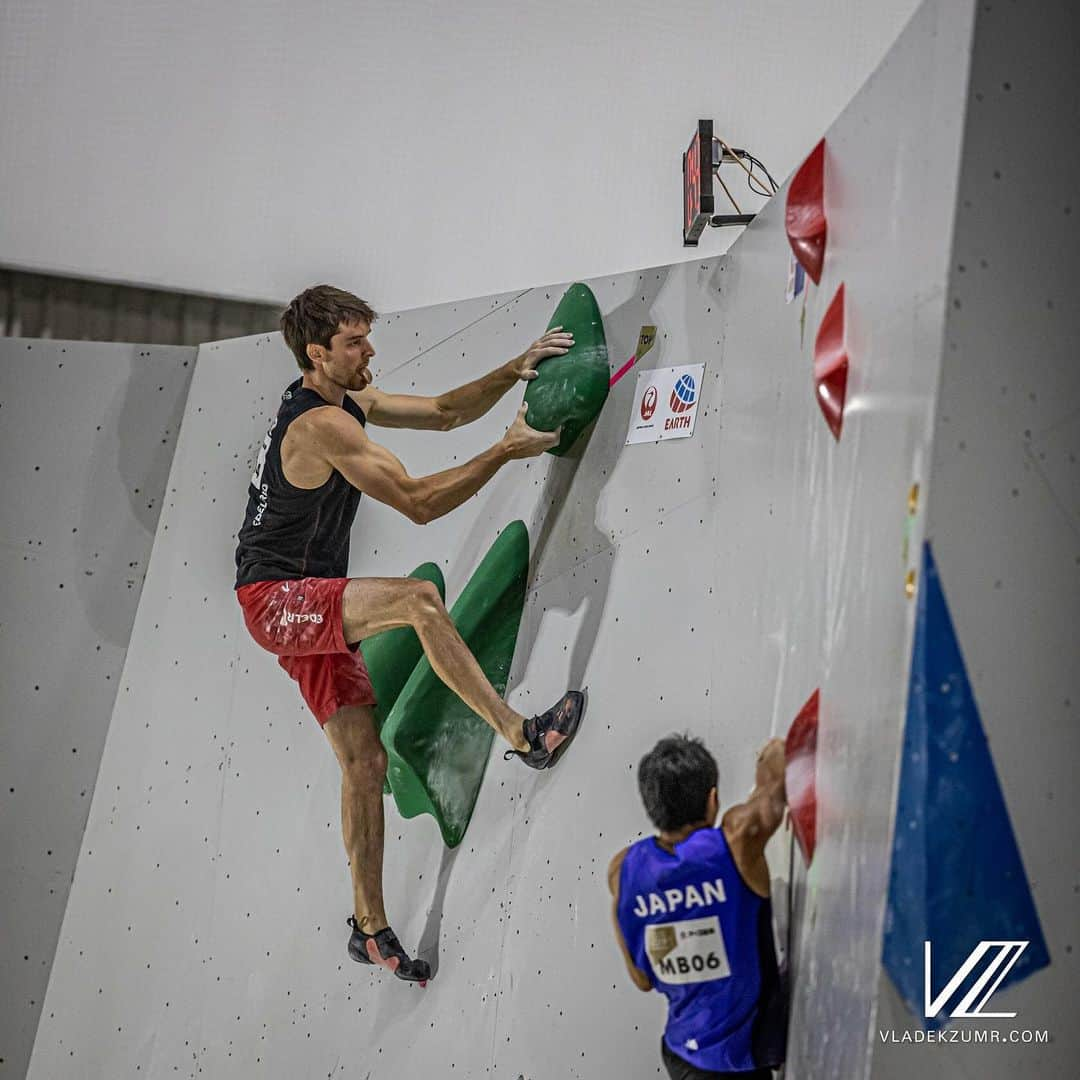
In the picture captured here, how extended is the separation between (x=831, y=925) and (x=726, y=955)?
19cm

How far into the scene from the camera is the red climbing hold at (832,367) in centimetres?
204

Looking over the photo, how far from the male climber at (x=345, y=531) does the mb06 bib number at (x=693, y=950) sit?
96cm

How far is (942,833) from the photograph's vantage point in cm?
165

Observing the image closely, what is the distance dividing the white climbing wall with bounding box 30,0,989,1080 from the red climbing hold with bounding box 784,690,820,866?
0.05 m

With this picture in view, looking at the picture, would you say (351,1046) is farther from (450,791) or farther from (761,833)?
(761,833)

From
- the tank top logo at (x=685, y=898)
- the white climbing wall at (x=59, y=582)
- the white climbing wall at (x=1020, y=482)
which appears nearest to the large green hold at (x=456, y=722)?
the tank top logo at (x=685, y=898)

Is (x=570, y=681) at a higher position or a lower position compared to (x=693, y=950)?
higher

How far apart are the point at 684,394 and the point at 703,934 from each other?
1.26m

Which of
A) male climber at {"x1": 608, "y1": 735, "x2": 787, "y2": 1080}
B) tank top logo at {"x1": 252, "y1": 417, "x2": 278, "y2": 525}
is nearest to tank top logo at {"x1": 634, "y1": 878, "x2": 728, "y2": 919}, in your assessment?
male climber at {"x1": 608, "y1": 735, "x2": 787, "y2": 1080}

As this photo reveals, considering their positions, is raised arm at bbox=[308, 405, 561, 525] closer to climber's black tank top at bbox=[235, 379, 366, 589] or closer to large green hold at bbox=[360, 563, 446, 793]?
climber's black tank top at bbox=[235, 379, 366, 589]

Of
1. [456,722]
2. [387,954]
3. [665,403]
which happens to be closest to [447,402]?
[665,403]

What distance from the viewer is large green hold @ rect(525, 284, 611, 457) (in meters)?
2.96

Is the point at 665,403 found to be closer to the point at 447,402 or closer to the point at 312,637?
the point at 447,402

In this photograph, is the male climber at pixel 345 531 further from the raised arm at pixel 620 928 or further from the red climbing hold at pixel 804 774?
the red climbing hold at pixel 804 774
